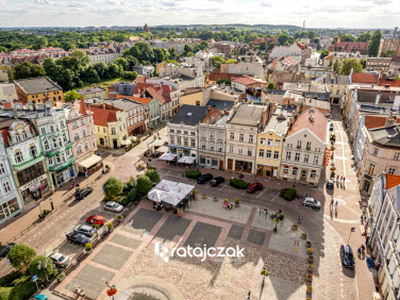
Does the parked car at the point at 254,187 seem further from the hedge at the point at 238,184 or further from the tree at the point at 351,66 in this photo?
the tree at the point at 351,66

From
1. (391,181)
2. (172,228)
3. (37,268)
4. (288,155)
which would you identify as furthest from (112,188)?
(391,181)

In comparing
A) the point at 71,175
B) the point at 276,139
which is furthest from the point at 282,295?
the point at 71,175

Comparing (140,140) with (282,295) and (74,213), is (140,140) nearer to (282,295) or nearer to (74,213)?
(74,213)

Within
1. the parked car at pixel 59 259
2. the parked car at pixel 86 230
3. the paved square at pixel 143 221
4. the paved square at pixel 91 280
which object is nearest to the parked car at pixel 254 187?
the paved square at pixel 143 221

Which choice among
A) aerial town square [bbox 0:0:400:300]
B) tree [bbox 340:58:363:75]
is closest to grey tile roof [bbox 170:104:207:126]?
aerial town square [bbox 0:0:400:300]

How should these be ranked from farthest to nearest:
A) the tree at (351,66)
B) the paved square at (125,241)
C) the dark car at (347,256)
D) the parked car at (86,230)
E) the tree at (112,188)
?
the tree at (351,66) → the tree at (112,188) → the parked car at (86,230) → the paved square at (125,241) → the dark car at (347,256)

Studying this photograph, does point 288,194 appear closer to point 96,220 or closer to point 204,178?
point 204,178
